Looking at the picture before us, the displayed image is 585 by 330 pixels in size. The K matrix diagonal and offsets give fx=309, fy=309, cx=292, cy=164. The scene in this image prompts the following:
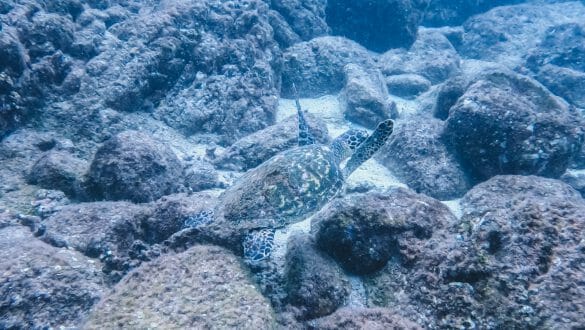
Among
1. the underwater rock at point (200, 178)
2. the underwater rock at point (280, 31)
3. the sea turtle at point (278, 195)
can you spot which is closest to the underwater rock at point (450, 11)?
the underwater rock at point (280, 31)

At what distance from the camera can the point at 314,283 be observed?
11.7 feet

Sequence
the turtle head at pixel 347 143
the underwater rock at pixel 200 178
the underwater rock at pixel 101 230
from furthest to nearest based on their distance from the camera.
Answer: the turtle head at pixel 347 143 → the underwater rock at pixel 200 178 → the underwater rock at pixel 101 230

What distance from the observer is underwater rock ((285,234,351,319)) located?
11.4ft

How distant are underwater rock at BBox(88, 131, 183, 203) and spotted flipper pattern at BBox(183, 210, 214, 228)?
4.46ft

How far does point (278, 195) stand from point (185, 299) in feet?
6.14

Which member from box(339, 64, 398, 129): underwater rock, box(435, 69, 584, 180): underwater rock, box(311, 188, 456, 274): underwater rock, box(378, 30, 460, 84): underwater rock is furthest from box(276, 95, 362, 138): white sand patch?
box(311, 188, 456, 274): underwater rock

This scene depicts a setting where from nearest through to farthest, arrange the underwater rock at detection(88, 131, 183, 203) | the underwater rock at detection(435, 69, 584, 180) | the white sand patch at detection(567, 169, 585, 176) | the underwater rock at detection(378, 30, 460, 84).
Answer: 1. the underwater rock at detection(88, 131, 183, 203)
2. the underwater rock at detection(435, 69, 584, 180)
3. the white sand patch at detection(567, 169, 585, 176)
4. the underwater rock at detection(378, 30, 460, 84)

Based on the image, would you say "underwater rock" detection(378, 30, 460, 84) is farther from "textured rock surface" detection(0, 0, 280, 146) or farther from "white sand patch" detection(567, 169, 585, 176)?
"white sand patch" detection(567, 169, 585, 176)

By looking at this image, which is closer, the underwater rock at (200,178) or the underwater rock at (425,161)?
the underwater rock at (200,178)

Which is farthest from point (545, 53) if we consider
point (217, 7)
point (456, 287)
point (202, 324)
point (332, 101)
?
point (202, 324)

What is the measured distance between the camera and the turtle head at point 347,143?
6250 millimetres

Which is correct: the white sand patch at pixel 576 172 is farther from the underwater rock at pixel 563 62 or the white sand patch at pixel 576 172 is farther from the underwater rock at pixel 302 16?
the underwater rock at pixel 302 16

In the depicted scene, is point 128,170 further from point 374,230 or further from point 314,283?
point 374,230

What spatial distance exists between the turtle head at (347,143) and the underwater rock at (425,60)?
24.6 ft
